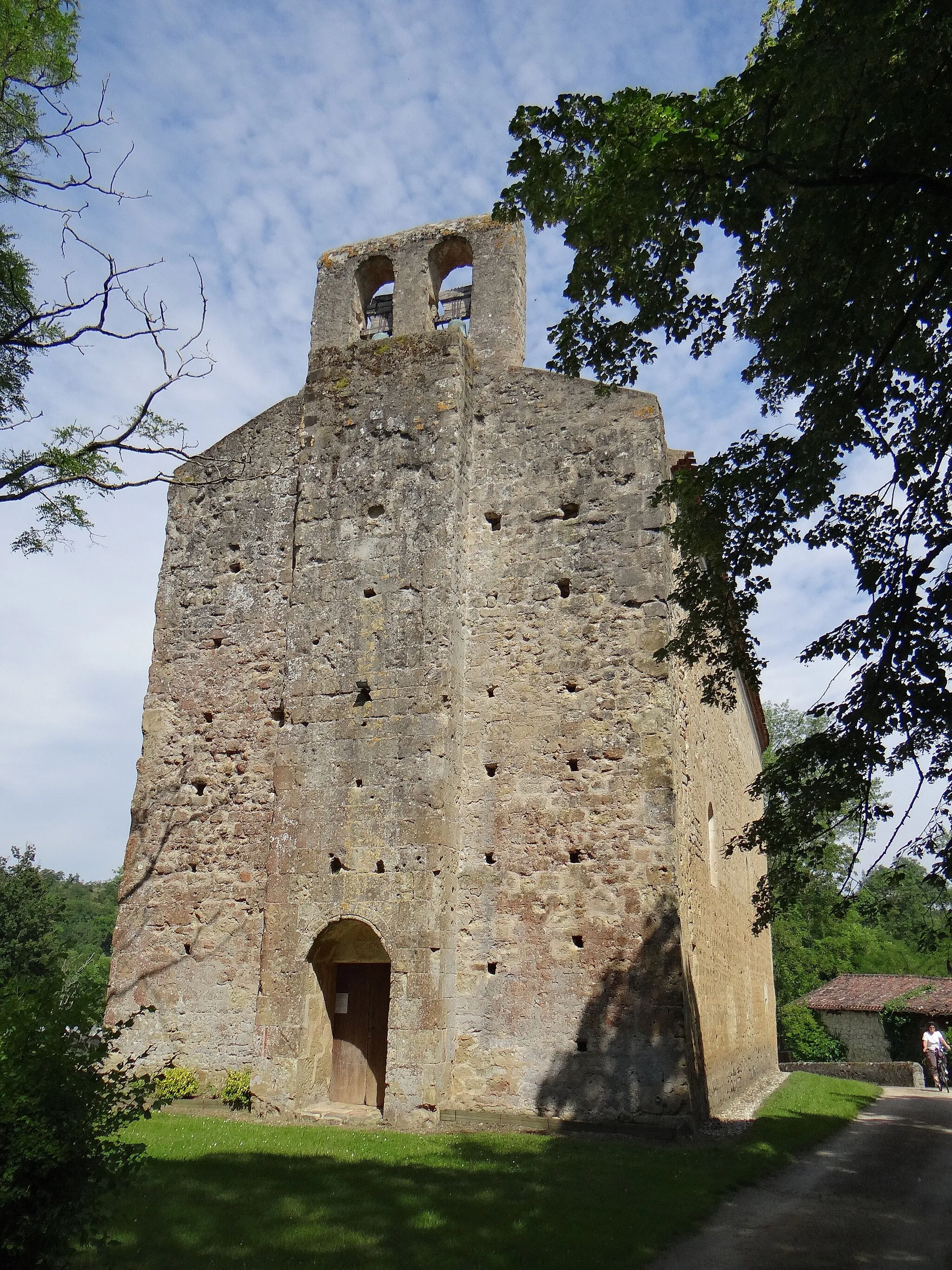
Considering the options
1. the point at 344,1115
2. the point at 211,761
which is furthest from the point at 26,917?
the point at 344,1115

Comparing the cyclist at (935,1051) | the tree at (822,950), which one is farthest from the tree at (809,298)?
the cyclist at (935,1051)

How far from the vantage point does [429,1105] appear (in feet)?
32.3

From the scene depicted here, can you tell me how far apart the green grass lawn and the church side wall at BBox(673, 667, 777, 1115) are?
1.85 metres

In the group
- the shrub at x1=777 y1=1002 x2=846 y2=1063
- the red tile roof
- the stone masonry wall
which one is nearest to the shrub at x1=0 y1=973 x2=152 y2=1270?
the red tile roof

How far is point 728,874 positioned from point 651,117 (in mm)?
11629

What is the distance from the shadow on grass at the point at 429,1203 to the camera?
5672 mm

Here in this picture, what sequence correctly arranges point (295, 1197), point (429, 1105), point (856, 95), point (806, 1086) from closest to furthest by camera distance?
point (856, 95), point (295, 1197), point (429, 1105), point (806, 1086)

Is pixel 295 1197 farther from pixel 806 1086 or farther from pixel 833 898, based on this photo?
pixel 806 1086

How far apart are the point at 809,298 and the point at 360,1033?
9.00 metres

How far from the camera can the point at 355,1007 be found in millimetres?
11180

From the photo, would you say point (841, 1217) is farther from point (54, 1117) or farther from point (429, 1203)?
point (54, 1117)

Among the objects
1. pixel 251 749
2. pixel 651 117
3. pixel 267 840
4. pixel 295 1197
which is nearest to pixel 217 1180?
pixel 295 1197

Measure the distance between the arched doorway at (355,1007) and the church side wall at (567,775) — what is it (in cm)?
109

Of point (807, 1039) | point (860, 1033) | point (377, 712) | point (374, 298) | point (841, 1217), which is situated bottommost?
point (841, 1217)
